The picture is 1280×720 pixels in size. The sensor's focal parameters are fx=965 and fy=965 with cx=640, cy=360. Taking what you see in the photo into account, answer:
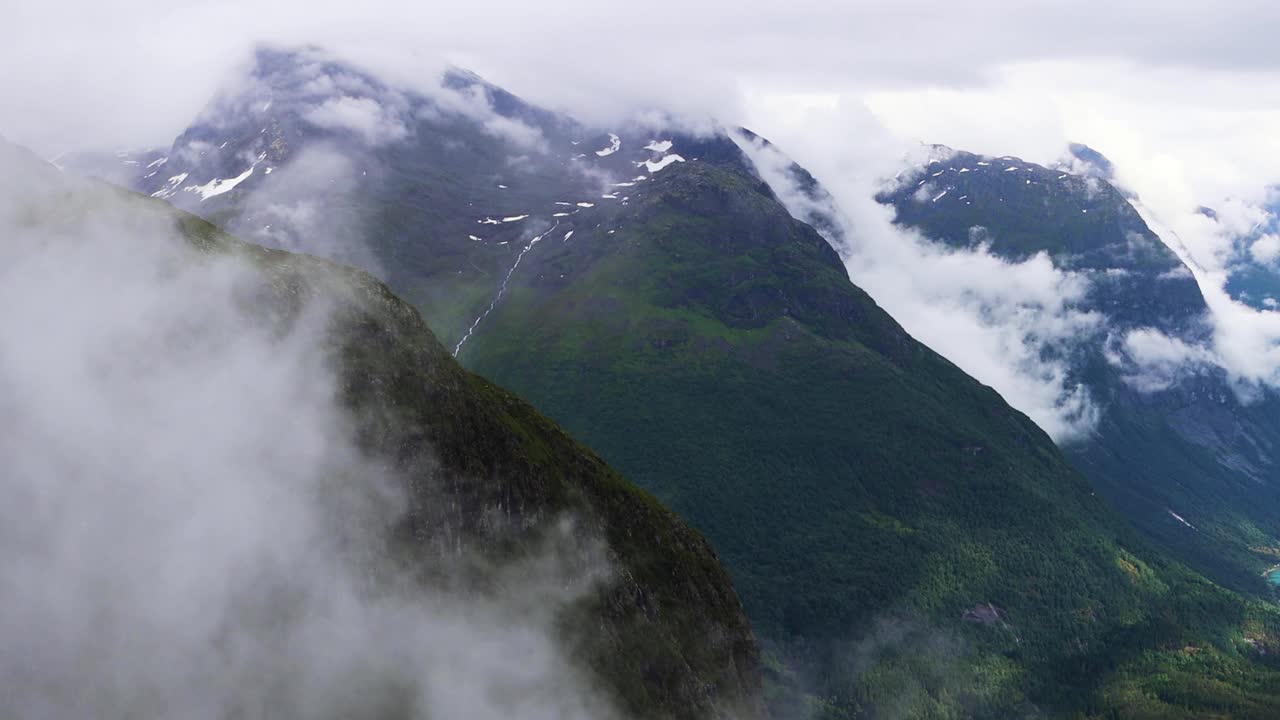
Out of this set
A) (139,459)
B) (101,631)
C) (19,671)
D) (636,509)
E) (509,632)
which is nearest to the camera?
(19,671)

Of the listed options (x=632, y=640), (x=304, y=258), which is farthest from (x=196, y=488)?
(x=632, y=640)

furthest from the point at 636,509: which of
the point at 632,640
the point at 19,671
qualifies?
the point at 19,671

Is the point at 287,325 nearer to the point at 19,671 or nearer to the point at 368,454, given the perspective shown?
the point at 368,454

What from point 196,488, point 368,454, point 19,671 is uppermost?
point 368,454

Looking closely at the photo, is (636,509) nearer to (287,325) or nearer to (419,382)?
(419,382)

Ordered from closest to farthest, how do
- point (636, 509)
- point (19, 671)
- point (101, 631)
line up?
point (19, 671)
point (101, 631)
point (636, 509)

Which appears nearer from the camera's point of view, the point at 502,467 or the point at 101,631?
the point at 101,631

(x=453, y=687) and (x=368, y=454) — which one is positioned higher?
(x=368, y=454)
